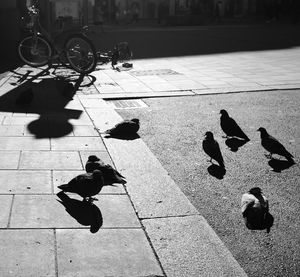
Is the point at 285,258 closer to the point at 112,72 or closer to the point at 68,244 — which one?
the point at 68,244

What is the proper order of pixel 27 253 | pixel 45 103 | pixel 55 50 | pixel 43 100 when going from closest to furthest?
pixel 27 253, pixel 45 103, pixel 43 100, pixel 55 50

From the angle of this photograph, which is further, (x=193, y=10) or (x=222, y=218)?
(x=193, y=10)

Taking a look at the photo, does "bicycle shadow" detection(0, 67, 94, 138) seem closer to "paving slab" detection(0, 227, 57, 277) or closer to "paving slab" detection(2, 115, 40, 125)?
"paving slab" detection(2, 115, 40, 125)

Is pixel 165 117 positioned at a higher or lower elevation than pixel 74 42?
lower

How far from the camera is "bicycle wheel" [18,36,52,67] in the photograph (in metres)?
11.5

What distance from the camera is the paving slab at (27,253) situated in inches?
131

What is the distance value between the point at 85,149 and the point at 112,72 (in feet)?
21.1

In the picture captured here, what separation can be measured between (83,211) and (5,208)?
66 cm

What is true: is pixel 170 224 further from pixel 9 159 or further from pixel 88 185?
pixel 9 159

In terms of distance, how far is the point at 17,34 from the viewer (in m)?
14.6

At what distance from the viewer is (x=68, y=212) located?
4.32 meters

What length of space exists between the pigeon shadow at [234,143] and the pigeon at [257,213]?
2025 millimetres

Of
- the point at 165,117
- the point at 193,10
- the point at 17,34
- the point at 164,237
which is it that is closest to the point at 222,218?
the point at 164,237

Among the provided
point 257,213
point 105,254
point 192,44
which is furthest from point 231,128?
point 192,44
